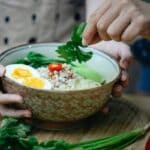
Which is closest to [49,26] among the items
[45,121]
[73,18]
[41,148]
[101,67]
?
[73,18]

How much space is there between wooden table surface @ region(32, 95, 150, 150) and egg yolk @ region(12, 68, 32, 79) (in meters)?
0.16

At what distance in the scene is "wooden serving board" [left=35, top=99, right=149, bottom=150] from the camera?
4.31ft

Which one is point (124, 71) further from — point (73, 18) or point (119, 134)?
point (73, 18)

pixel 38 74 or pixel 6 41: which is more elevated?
pixel 38 74

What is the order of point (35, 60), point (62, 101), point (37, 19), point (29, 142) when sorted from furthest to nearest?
point (37, 19) → point (35, 60) → point (62, 101) → point (29, 142)

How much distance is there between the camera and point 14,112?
1309 millimetres

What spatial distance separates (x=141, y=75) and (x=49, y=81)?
5.16 ft

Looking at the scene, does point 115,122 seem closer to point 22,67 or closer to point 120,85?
point 120,85

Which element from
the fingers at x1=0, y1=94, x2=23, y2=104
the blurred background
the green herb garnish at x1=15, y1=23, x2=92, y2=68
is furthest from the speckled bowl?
the blurred background

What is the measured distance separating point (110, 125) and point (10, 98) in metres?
Result: 0.28

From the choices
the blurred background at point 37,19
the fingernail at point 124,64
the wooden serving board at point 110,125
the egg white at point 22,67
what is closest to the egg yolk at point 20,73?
the egg white at point 22,67

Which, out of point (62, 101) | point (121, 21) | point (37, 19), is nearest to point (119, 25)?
point (121, 21)

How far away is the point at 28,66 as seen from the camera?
4.71 feet

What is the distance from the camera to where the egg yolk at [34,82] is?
134cm
